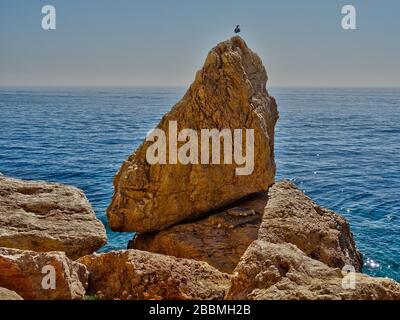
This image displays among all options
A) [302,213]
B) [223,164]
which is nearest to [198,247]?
[223,164]

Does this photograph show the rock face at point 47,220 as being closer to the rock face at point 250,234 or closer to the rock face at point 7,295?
the rock face at point 250,234

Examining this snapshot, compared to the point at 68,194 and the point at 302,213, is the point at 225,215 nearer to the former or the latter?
the point at 302,213

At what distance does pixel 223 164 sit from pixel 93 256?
5951 mm

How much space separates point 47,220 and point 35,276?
5.33 metres

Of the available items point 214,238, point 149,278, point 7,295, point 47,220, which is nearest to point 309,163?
point 214,238

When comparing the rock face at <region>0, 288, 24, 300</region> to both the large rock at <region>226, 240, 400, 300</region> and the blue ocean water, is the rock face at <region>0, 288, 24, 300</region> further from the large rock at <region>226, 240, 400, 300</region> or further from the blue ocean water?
the blue ocean water

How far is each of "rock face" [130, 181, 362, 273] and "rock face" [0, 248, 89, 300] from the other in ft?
18.9

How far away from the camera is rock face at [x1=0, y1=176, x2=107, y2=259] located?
41.1 ft

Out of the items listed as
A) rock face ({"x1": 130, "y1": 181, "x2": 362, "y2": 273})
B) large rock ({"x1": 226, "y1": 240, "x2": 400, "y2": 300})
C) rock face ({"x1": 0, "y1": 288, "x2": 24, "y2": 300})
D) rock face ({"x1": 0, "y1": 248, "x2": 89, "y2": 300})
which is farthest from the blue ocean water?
rock face ({"x1": 0, "y1": 288, "x2": 24, "y2": 300})

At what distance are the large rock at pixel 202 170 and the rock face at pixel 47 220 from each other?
1275 millimetres

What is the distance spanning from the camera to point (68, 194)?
14766 millimetres

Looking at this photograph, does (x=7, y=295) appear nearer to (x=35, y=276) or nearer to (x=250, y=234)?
(x=35, y=276)

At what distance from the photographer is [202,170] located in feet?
48.7

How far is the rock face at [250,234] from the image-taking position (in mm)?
14016
